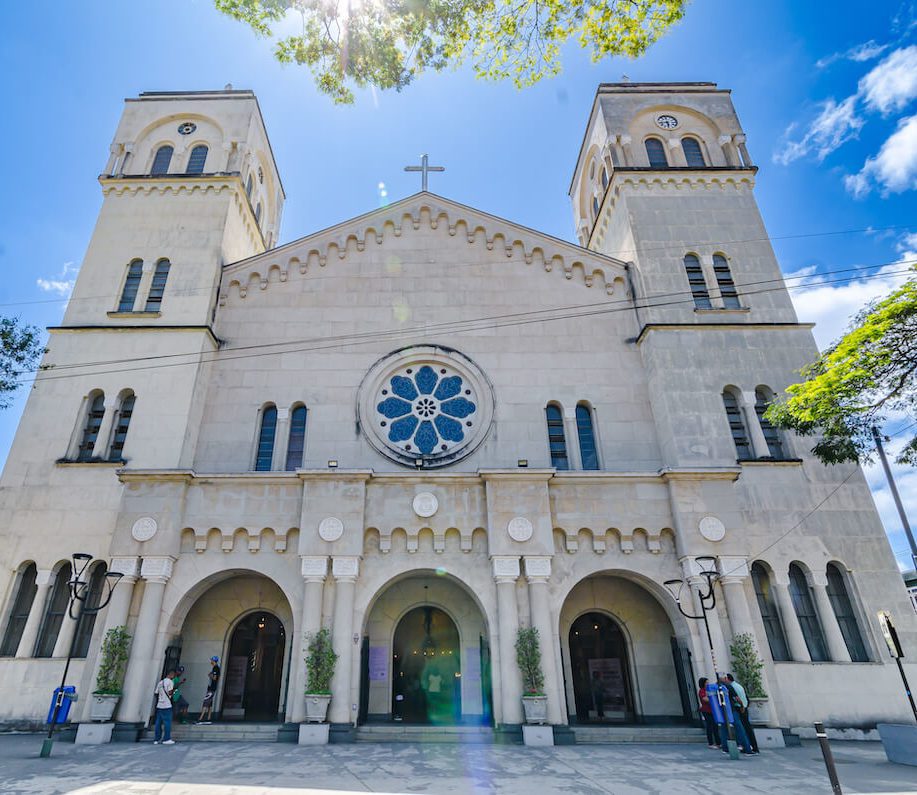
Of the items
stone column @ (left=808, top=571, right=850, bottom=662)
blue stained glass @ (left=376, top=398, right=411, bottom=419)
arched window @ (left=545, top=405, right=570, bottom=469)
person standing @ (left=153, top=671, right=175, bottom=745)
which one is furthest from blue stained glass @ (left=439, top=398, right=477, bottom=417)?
stone column @ (left=808, top=571, right=850, bottom=662)

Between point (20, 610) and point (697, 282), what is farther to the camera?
point (697, 282)

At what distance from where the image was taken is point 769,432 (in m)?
17.0

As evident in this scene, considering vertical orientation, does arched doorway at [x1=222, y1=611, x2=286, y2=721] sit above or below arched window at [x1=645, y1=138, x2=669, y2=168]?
below

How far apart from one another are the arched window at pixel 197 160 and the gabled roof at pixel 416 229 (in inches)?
193

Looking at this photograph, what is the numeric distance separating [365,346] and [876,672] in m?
15.7

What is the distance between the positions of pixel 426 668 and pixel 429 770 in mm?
5765

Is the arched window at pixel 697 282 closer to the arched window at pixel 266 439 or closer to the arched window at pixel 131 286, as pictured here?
the arched window at pixel 266 439

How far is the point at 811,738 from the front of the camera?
1359 cm

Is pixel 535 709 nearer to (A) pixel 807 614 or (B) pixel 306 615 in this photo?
(B) pixel 306 615

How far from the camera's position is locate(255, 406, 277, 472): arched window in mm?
16781

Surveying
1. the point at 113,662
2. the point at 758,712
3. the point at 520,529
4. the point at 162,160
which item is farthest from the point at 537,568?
the point at 162,160

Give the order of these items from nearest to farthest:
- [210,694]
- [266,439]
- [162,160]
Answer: [210,694] < [266,439] < [162,160]

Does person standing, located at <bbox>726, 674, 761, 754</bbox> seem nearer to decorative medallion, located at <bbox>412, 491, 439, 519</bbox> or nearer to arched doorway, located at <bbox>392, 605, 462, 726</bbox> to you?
arched doorway, located at <bbox>392, 605, 462, 726</bbox>

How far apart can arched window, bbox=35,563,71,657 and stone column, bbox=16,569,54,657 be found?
12 centimetres
